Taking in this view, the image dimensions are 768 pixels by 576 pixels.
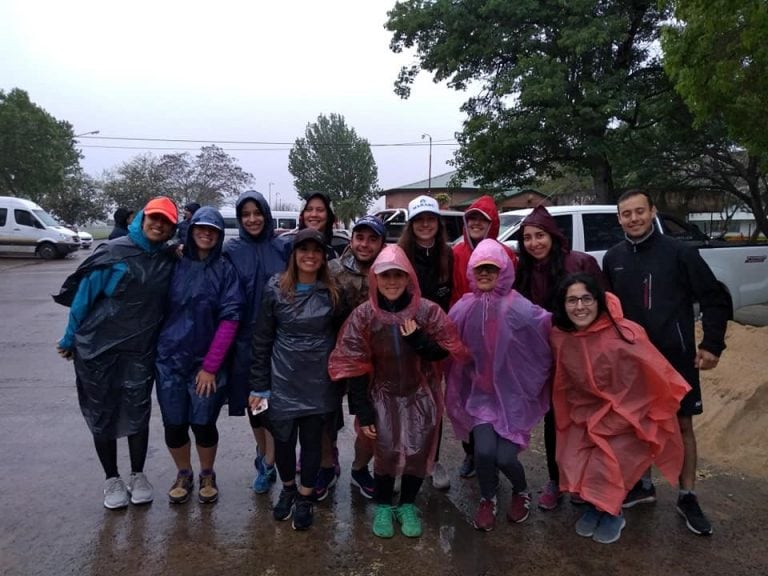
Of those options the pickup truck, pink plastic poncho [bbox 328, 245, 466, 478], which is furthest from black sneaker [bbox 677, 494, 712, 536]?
the pickup truck

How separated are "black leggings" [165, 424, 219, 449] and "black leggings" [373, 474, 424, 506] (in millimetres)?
1020

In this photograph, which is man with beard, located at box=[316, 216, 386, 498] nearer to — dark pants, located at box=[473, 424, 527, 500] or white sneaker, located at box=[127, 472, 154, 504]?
dark pants, located at box=[473, 424, 527, 500]

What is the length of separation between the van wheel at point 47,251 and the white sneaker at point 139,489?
20.3m

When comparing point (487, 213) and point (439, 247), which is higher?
point (487, 213)

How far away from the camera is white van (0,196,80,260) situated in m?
20.0

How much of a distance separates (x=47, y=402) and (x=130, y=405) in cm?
266

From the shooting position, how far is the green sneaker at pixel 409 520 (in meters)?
3.00

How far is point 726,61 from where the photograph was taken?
561 centimetres

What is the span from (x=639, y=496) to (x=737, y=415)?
1674 mm

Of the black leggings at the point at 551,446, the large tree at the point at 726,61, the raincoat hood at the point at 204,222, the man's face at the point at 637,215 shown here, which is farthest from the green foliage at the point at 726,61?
the raincoat hood at the point at 204,222

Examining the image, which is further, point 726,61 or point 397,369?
point 726,61

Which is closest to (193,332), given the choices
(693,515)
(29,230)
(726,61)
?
(693,515)

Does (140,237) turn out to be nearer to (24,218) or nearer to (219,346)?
(219,346)

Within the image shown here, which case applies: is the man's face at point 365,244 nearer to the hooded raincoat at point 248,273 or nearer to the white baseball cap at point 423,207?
the white baseball cap at point 423,207
